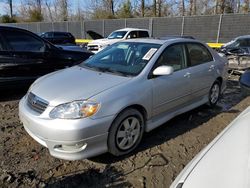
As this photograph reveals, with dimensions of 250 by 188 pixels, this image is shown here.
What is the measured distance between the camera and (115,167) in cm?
322

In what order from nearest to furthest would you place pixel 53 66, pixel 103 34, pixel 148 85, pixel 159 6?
1. pixel 148 85
2. pixel 53 66
3. pixel 103 34
4. pixel 159 6

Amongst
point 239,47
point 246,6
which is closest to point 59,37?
point 239,47

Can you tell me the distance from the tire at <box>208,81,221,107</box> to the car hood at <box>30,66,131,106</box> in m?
2.47

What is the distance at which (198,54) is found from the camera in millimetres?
4844

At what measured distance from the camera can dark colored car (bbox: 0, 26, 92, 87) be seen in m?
5.52

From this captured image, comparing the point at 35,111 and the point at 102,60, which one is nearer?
the point at 35,111

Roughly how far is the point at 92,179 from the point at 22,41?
408 centimetres

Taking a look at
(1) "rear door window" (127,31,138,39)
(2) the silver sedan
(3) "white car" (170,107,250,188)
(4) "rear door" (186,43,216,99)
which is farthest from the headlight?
(1) "rear door window" (127,31,138,39)

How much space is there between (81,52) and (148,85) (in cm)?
391

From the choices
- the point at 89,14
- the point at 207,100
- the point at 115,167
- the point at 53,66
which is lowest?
the point at 115,167

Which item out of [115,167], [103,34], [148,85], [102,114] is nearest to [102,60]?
[148,85]

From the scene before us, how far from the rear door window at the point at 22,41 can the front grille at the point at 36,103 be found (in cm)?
271

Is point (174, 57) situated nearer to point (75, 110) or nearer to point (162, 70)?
point (162, 70)

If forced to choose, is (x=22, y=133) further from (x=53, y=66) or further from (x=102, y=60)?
(x=53, y=66)
